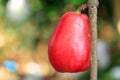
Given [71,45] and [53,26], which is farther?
[53,26]

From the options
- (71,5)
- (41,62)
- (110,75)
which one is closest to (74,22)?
(71,5)

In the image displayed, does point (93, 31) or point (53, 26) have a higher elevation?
point (93, 31)

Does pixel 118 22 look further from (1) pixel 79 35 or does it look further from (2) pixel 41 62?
(1) pixel 79 35

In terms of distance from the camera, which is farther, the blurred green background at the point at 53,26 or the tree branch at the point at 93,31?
the blurred green background at the point at 53,26

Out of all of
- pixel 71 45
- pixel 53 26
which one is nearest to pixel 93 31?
pixel 71 45

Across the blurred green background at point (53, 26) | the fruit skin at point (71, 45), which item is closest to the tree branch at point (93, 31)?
the fruit skin at point (71, 45)

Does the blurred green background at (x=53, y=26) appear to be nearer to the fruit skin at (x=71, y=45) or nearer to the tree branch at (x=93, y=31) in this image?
the fruit skin at (x=71, y=45)

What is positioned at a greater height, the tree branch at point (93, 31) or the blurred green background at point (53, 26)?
the tree branch at point (93, 31)

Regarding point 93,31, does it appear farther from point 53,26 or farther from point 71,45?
point 53,26

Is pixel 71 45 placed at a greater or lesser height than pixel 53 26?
greater

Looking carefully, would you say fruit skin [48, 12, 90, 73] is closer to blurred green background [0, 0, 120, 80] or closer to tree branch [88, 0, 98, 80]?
tree branch [88, 0, 98, 80]
